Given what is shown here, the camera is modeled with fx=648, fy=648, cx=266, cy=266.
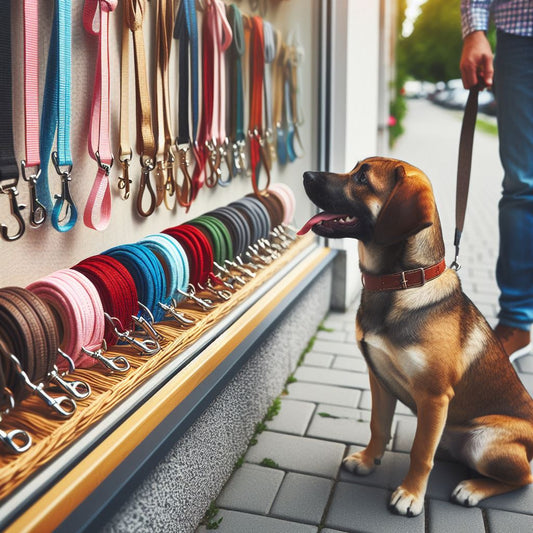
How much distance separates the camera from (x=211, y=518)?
7.67ft

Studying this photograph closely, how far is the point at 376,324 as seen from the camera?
2.28 meters

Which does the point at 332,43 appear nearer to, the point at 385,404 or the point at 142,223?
the point at 142,223

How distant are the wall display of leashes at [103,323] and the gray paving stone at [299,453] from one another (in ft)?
1.99

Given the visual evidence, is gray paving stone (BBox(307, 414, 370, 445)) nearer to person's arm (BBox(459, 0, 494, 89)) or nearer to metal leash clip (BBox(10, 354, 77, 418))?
metal leash clip (BBox(10, 354, 77, 418))

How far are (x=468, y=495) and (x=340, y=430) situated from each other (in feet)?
2.38

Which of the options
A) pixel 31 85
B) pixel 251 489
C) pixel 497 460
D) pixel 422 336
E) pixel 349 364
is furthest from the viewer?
pixel 349 364

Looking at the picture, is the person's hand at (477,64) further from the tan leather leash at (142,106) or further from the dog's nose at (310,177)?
the tan leather leash at (142,106)

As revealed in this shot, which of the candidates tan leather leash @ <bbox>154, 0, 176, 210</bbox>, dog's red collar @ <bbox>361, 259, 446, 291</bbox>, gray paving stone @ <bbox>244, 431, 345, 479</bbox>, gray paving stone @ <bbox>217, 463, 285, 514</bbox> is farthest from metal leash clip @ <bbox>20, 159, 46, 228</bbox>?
gray paving stone @ <bbox>244, 431, 345, 479</bbox>

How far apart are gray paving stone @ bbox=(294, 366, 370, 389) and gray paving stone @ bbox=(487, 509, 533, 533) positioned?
1.16 metres

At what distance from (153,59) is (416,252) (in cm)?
130

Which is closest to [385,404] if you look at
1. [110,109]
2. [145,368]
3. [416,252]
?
[416,252]

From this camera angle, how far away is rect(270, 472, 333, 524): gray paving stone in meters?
2.35

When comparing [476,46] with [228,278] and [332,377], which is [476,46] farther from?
[332,377]

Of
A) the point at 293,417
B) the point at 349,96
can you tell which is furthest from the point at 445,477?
the point at 349,96
